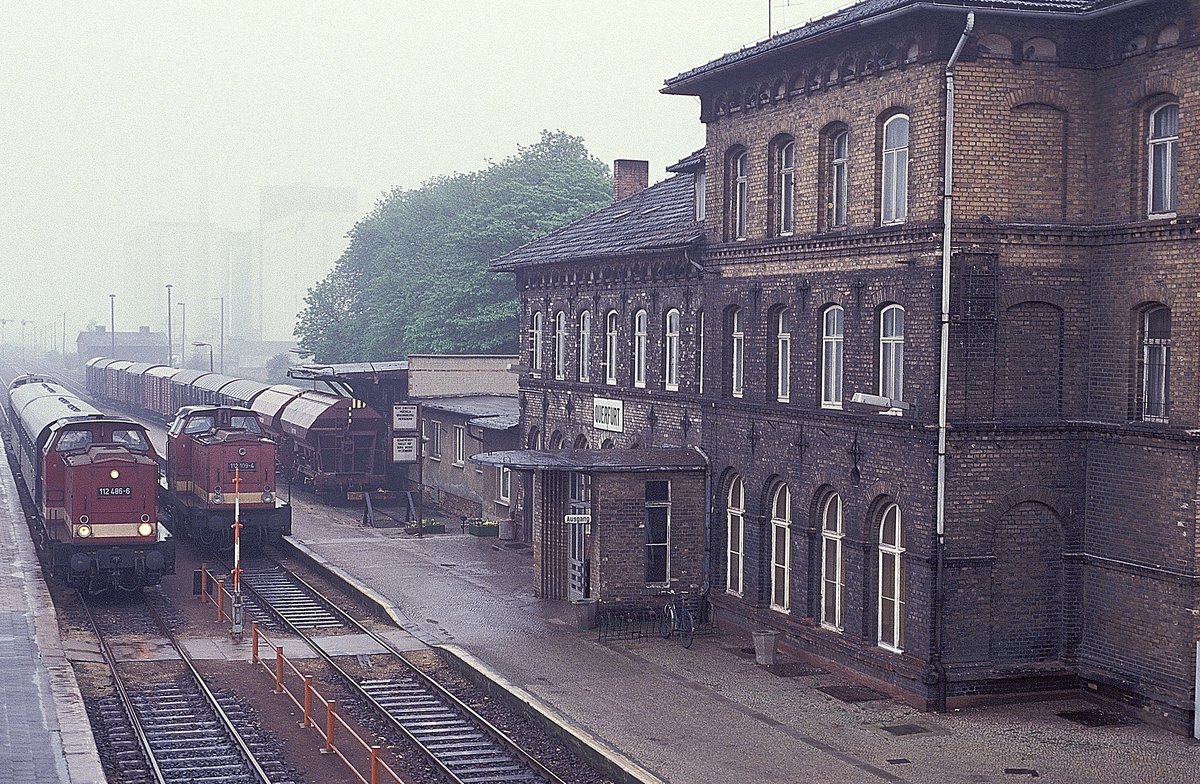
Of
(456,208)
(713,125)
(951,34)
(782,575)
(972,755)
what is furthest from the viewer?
(456,208)

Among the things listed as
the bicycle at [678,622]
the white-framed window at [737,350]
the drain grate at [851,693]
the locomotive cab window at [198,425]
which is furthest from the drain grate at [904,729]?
the locomotive cab window at [198,425]

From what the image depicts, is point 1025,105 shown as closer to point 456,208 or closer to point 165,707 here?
point 165,707

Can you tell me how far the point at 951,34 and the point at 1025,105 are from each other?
1610mm

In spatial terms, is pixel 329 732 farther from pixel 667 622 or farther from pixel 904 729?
pixel 667 622

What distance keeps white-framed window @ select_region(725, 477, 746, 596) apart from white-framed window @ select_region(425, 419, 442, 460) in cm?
2014

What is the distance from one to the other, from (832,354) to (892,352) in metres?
1.78

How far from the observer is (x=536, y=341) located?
4016cm

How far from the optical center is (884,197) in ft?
77.5

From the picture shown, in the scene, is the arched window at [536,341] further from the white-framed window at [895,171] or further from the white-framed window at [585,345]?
the white-framed window at [895,171]

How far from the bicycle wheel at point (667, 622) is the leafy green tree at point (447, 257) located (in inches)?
1557

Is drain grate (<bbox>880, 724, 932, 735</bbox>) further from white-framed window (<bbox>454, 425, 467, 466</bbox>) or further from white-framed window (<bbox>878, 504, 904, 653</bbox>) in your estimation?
white-framed window (<bbox>454, 425, 467, 466</bbox>)

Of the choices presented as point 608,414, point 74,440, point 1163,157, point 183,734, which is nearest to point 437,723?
point 183,734

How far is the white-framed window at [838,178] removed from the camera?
2488 cm

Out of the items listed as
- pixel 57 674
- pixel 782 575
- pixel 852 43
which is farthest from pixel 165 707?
pixel 852 43
